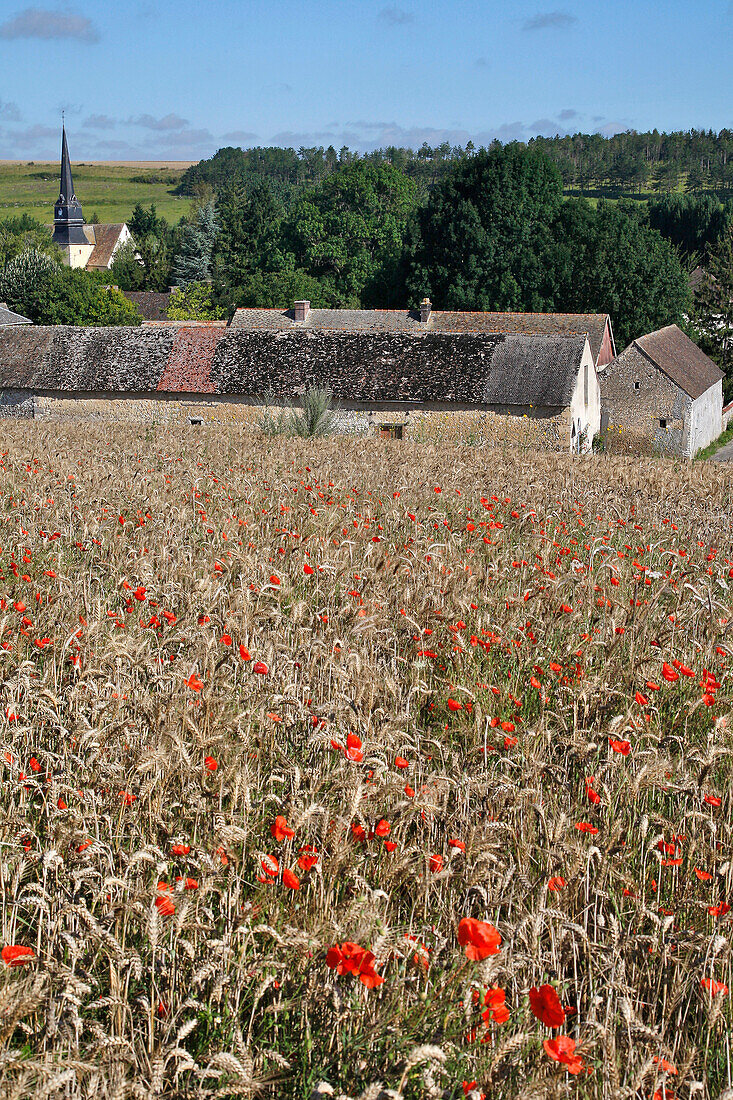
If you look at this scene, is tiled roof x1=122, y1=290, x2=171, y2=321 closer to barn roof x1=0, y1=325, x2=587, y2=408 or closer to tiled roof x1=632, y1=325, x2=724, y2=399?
barn roof x1=0, y1=325, x2=587, y2=408

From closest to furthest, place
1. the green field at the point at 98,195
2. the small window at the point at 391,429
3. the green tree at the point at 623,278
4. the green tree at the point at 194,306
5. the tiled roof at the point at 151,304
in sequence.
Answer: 1. the small window at the point at 391,429
2. the green tree at the point at 623,278
3. the green tree at the point at 194,306
4. the tiled roof at the point at 151,304
5. the green field at the point at 98,195

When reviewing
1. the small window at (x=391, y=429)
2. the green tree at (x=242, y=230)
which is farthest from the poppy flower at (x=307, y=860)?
the green tree at (x=242, y=230)

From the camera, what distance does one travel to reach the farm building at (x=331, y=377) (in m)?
28.3

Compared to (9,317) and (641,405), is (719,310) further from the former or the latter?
(9,317)

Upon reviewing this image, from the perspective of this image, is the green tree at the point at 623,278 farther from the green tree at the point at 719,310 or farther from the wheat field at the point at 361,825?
the wheat field at the point at 361,825

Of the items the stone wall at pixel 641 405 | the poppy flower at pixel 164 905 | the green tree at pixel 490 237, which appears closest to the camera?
the poppy flower at pixel 164 905

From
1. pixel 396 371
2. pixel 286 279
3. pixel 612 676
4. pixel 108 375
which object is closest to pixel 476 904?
pixel 612 676

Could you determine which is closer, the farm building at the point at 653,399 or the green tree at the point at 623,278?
the farm building at the point at 653,399

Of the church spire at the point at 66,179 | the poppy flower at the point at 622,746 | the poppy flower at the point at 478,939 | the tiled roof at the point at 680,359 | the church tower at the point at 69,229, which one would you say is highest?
the church spire at the point at 66,179

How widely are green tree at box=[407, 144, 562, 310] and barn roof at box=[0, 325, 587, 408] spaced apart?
53.0ft

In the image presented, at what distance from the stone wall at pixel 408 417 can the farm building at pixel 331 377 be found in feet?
0.12

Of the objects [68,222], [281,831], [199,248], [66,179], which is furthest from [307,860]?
[68,222]

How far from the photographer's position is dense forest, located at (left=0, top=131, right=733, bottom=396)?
4531cm

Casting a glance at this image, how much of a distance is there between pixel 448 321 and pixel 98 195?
14500cm
